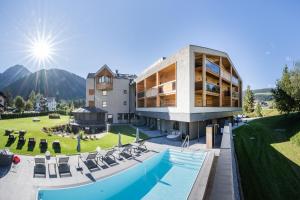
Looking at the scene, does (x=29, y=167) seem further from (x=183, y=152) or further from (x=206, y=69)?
(x=206, y=69)

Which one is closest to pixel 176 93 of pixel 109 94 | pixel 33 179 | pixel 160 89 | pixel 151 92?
pixel 160 89

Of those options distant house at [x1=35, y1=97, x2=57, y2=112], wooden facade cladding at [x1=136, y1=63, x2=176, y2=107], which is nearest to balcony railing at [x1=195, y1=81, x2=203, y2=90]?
wooden facade cladding at [x1=136, y1=63, x2=176, y2=107]

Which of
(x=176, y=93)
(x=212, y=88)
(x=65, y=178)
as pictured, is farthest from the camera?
(x=212, y=88)

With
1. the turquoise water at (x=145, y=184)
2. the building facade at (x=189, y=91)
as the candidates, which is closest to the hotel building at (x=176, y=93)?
the building facade at (x=189, y=91)

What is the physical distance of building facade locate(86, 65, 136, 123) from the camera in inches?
1743

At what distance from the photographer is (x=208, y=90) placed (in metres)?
27.0

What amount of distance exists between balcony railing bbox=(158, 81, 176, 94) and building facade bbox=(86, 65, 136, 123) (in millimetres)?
16963

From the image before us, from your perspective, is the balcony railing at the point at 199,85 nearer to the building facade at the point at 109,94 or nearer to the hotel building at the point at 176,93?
the hotel building at the point at 176,93

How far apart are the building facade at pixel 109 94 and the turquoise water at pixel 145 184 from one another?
29098 mm

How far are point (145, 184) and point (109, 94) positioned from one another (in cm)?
3382

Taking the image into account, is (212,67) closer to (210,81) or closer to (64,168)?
(210,81)

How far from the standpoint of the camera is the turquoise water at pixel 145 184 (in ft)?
35.3

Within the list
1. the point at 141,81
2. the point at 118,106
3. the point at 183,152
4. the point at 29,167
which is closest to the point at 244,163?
the point at 183,152

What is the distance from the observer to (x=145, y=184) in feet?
42.8
